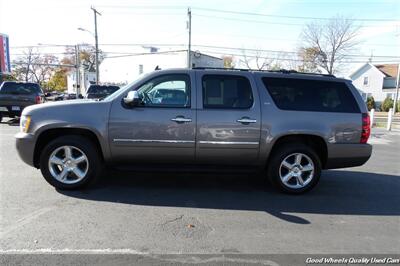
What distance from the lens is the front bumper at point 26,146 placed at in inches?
188

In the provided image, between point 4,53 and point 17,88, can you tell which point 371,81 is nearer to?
point 4,53

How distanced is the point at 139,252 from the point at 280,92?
321 centimetres

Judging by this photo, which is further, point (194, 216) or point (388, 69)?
point (388, 69)

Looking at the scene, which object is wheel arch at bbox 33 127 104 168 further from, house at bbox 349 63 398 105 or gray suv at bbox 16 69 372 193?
house at bbox 349 63 398 105

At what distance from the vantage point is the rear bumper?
16.7ft

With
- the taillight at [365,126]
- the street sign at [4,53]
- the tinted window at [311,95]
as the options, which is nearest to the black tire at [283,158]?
the tinted window at [311,95]

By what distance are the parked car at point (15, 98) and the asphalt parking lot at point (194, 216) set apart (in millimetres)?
8339

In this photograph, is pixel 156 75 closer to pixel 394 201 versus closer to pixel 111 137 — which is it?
pixel 111 137

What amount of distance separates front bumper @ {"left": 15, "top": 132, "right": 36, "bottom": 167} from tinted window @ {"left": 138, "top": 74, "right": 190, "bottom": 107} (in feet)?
5.84

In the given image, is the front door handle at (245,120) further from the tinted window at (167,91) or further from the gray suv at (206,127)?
the tinted window at (167,91)

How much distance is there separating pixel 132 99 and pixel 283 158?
250cm

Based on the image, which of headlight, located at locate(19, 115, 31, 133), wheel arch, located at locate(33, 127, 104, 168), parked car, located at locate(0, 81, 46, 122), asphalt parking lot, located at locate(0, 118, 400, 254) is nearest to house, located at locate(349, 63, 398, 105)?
parked car, located at locate(0, 81, 46, 122)

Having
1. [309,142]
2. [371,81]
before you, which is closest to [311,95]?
[309,142]

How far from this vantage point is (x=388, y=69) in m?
57.8
